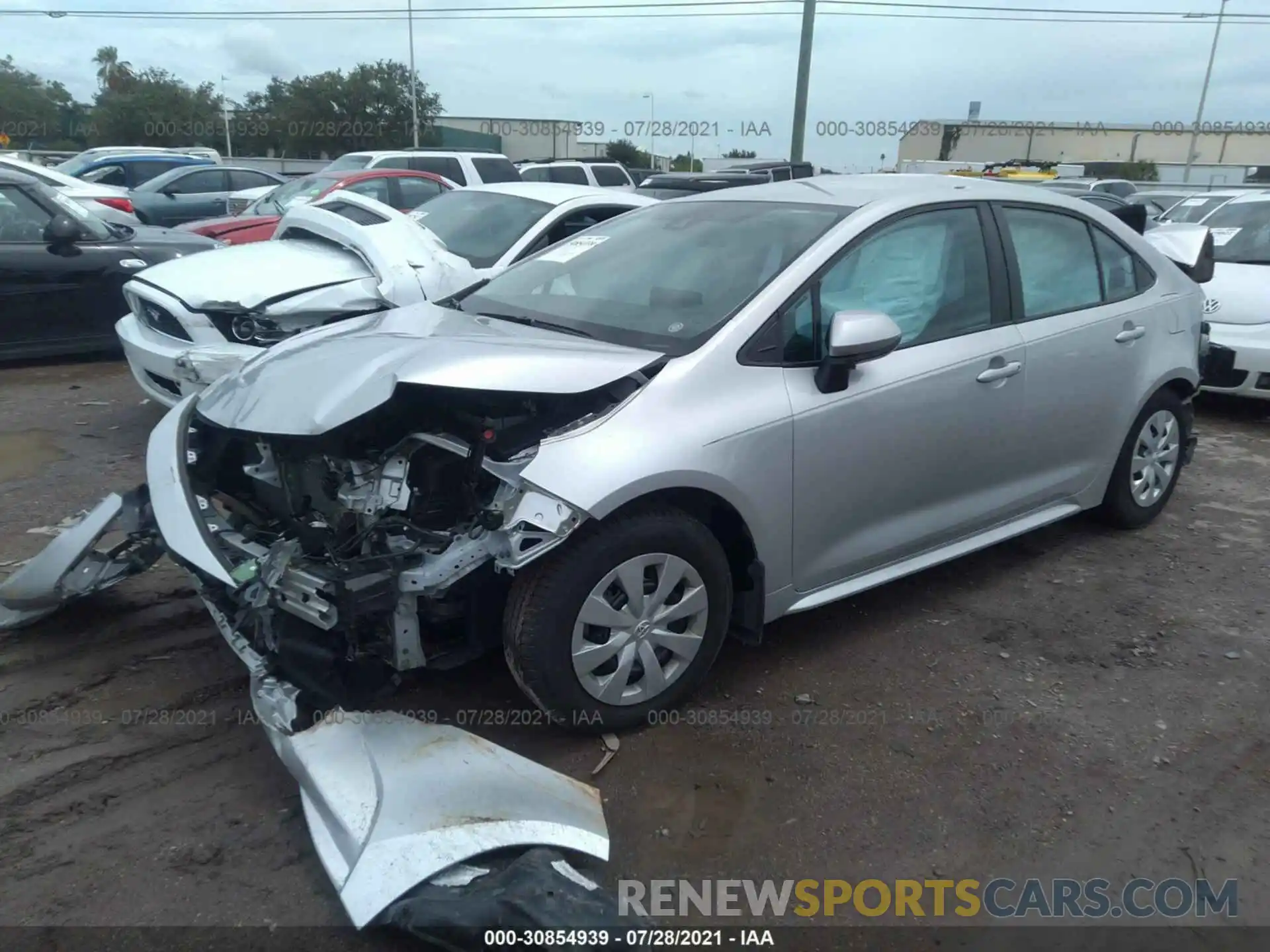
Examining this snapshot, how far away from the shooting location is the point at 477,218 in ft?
22.9

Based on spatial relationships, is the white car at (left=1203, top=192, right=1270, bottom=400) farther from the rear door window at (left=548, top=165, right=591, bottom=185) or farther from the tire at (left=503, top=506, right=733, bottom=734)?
the rear door window at (left=548, top=165, right=591, bottom=185)

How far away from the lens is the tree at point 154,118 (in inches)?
1895

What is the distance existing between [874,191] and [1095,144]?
60.2m

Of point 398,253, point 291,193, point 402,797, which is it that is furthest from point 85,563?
point 291,193

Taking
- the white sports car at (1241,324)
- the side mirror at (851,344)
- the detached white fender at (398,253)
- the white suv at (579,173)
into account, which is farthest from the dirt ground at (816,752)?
the white suv at (579,173)

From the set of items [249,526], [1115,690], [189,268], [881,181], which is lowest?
[1115,690]

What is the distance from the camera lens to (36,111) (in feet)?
176

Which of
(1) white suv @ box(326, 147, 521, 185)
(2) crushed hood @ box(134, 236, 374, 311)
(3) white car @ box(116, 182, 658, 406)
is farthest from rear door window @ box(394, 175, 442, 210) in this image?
(2) crushed hood @ box(134, 236, 374, 311)

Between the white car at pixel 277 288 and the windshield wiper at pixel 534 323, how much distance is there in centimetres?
145

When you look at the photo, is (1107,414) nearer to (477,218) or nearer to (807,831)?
(807,831)

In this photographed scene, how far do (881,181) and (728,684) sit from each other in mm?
2228

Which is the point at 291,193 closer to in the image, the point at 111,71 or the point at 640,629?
the point at 640,629

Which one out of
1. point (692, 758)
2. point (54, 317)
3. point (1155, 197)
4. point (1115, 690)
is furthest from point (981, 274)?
point (1155, 197)

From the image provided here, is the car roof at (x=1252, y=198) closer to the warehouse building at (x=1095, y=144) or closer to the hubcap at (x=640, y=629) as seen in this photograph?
the hubcap at (x=640, y=629)
